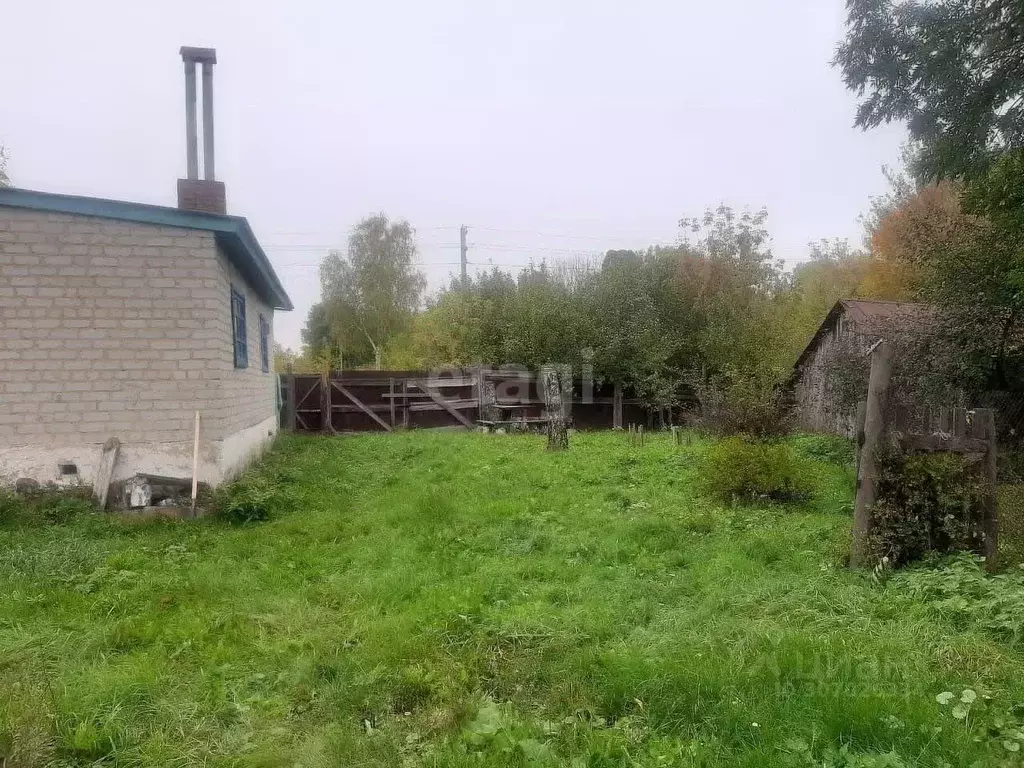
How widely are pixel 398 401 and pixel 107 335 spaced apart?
1144cm

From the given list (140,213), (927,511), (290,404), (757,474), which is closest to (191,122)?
(140,213)

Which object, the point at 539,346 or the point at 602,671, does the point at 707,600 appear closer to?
the point at 602,671

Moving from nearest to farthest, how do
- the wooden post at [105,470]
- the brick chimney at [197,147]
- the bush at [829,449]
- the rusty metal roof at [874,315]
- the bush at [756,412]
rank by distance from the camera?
the wooden post at [105,470]
the brick chimney at [197,147]
the bush at [756,412]
the rusty metal roof at [874,315]
the bush at [829,449]

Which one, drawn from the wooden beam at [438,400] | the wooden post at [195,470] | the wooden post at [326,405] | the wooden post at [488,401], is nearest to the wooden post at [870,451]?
the wooden post at [195,470]

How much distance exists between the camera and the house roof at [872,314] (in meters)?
11.4

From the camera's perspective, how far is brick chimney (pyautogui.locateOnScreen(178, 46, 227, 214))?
8414mm

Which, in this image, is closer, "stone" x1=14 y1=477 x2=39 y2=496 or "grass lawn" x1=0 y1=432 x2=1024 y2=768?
"grass lawn" x1=0 y1=432 x2=1024 y2=768

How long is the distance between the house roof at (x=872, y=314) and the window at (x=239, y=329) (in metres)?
11.0

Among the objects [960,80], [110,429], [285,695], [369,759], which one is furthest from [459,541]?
[960,80]

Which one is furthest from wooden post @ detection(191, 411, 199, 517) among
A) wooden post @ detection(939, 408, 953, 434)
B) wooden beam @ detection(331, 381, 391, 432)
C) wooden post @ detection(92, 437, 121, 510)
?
wooden beam @ detection(331, 381, 391, 432)

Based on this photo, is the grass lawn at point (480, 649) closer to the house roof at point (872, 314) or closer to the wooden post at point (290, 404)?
the house roof at point (872, 314)

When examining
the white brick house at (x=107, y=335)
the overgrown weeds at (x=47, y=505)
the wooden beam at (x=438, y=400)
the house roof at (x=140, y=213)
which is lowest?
the overgrown weeds at (x=47, y=505)

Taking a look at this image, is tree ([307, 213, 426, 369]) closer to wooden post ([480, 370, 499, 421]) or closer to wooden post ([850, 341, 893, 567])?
wooden post ([480, 370, 499, 421])

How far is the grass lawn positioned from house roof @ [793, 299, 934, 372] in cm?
620
